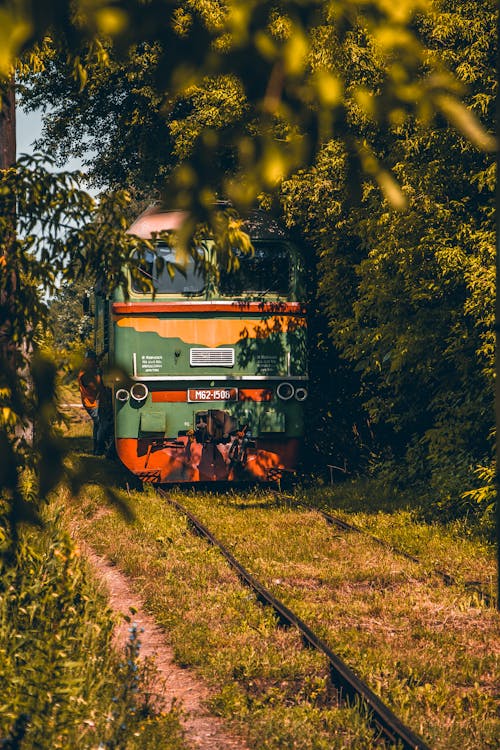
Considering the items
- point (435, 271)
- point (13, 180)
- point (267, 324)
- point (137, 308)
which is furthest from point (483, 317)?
point (13, 180)

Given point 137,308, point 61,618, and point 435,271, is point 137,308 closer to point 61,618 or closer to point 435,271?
point 435,271

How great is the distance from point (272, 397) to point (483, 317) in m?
3.87

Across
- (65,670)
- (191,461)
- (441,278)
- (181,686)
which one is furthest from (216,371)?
(65,670)

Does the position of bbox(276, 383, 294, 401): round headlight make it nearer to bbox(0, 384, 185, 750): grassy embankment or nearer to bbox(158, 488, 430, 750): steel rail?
bbox(158, 488, 430, 750): steel rail

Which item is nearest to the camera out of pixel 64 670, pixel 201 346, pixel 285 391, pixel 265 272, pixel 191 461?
pixel 64 670

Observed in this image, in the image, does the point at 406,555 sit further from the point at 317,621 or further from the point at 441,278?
the point at 441,278

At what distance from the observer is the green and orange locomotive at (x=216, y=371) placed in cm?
1293

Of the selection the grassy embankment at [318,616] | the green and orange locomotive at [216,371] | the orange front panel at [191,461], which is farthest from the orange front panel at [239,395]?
the grassy embankment at [318,616]

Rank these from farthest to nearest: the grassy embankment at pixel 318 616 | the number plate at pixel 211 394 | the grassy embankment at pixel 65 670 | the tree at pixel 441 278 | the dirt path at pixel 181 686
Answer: the number plate at pixel 211 394 < the tree at pixel 441 278 < the grassy embankment at pixel 318 616 < the dirt path at pixel 181 686 < the grassy embankment at pixel 65 670

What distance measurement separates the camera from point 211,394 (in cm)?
1313

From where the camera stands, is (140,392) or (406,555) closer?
(406,555)

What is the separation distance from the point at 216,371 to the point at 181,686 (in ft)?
24.7

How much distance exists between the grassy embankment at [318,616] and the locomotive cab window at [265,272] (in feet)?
11.1

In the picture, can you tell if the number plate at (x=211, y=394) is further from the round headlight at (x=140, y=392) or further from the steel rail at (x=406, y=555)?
the steel rail at (x=406, y=555)
